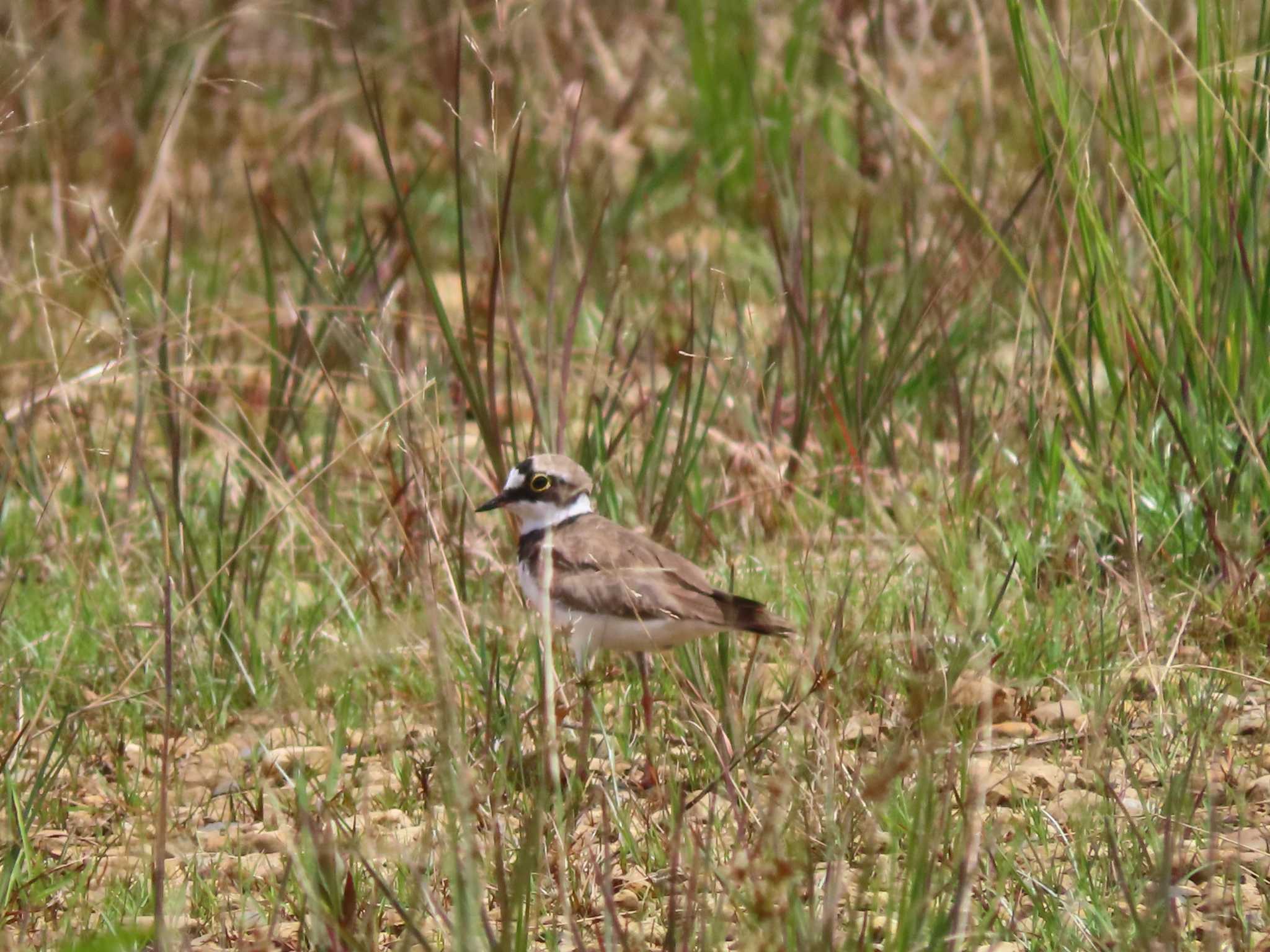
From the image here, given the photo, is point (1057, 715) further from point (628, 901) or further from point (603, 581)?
point (628, 901)

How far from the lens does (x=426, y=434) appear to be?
187 inches

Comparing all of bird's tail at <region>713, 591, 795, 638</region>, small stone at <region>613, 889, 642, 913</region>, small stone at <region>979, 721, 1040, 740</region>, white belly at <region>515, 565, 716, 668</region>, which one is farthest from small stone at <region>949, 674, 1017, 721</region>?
small stone at <region>613, 889, 642, 913</region>

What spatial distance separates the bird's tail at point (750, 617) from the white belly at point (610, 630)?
0.05 m

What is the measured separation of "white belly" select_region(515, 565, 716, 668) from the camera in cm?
354

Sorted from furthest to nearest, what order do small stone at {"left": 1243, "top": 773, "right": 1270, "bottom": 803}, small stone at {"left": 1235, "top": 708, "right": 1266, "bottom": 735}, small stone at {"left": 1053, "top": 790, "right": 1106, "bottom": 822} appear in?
small stone at {"left": 1235, "top": 708, "right": 1266, "bottom": 735}, small stone at {"left": 1243, "top": 773, "right": 1270, "bottom": 803}, small stone at {"left": 1053, "top": 790, "right": 1106, "bottom": 822}

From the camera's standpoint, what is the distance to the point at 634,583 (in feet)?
12.0

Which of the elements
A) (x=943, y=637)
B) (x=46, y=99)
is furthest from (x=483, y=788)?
(x=46, y=99)

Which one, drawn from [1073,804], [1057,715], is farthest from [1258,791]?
[1057,715]

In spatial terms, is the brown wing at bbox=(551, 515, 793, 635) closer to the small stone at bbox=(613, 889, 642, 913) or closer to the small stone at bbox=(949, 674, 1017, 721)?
the small stone at bbox=(949, 674, 1017, 721)

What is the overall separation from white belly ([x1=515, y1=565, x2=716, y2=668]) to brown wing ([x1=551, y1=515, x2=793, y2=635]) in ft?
0.06

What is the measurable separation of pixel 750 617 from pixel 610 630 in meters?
0.37

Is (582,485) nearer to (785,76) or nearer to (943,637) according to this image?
(943,637)

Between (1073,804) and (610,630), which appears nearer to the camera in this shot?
(1073,804)

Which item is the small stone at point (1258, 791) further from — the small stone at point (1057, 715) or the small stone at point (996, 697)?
the small stone at point (996, 697)
